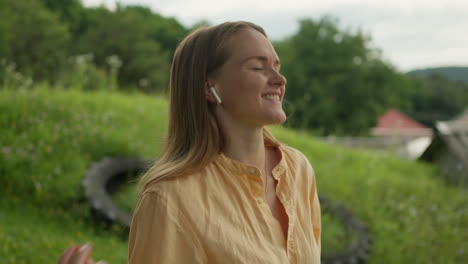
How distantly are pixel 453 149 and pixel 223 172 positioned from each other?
22.8 ft

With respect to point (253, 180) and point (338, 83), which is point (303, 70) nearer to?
point (338, 83)

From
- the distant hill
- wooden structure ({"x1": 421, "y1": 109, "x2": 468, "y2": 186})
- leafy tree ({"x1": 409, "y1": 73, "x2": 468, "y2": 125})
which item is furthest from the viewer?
the distant hill

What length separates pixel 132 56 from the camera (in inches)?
1457

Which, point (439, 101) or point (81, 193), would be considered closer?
point (81, 193)

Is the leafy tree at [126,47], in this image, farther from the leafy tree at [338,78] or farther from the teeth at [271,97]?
the teeth at [271,97]

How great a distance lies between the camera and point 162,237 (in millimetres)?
1394

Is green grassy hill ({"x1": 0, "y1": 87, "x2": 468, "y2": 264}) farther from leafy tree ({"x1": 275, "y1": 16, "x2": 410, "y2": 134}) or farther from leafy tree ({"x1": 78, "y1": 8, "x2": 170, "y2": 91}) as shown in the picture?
leafy tree ({"x1": 78, "y1": 8, "x2": 170, "y2": 91})

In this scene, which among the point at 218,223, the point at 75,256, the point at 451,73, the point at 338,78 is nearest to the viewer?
the point at 75,256

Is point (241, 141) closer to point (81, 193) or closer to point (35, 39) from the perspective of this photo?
point (81, 193)

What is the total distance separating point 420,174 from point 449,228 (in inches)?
103

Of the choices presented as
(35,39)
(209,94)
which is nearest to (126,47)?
Result: (35,39)

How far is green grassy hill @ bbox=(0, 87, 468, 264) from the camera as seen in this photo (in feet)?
15.2

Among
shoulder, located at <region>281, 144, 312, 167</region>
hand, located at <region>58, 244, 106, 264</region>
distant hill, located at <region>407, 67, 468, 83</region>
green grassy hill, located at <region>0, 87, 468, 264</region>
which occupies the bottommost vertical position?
distant hill, located at <region>407, 67, 468, 83</region>

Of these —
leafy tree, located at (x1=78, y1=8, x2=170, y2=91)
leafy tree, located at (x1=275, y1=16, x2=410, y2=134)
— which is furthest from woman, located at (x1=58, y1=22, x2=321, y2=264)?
leafy tree, located at (x1=78, y1=8, x2=170, y2=91)
